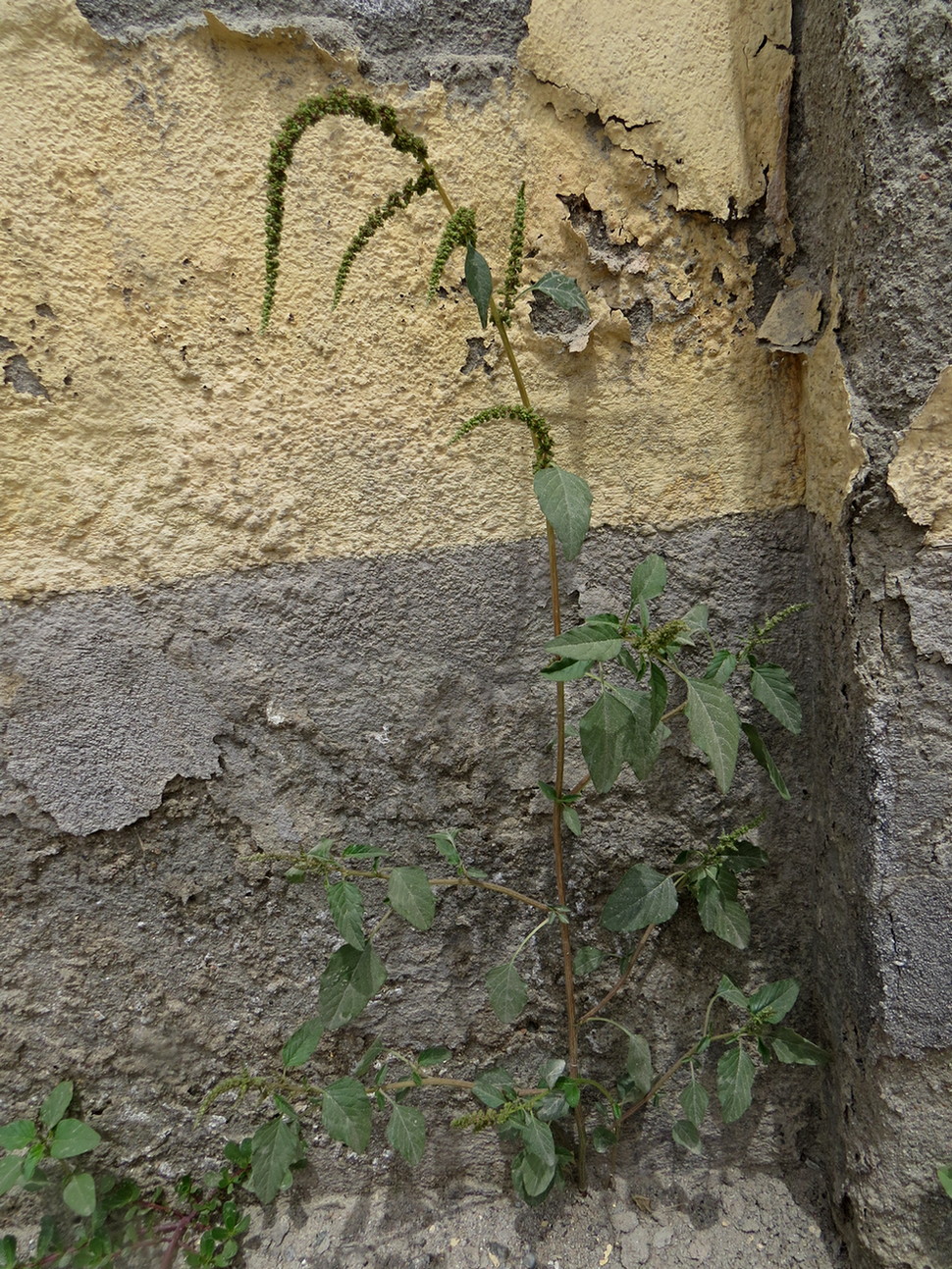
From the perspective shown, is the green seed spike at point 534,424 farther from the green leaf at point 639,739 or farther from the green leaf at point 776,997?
the green leaf at point 776,997

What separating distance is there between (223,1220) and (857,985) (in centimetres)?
108

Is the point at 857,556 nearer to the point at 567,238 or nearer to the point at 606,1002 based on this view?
the point at 567,238

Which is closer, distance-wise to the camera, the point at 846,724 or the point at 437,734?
the point at 846,724

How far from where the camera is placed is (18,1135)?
1.06 m

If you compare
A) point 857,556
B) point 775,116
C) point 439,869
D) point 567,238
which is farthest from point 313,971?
point 775,116

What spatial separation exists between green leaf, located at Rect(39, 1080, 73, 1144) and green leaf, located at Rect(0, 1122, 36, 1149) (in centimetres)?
2

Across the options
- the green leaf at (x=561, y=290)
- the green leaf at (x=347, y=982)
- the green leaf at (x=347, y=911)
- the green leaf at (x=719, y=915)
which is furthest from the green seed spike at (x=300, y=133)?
the green leaf at (x=719, y=915)

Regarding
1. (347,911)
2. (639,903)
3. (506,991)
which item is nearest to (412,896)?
(347,911)

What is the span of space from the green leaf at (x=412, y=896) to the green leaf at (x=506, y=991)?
0.20 meters

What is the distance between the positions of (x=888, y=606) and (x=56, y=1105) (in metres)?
1.43

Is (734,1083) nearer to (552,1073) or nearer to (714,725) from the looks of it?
(552,1073)

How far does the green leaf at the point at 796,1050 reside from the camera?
104 centimetres

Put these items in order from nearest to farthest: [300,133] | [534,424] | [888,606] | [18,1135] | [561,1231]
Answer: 1. [300,133]
2. [534,424]
3. [888,606]
4. [18,1135]
5. [561,1231]

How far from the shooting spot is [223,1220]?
1160 mm
